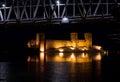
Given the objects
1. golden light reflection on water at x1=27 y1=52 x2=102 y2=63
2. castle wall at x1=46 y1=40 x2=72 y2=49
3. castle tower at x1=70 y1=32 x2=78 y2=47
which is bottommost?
golden light reflection on water at x1=27 y1=52 x2=102 y2=63

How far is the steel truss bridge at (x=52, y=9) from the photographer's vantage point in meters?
102

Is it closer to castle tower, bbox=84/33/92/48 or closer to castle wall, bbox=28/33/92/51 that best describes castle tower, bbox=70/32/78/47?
castle wall, bbox=28/33/92/51

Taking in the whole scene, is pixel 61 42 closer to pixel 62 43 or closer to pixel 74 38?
Answer: pixel 62 43

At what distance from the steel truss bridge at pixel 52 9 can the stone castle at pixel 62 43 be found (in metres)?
6.23

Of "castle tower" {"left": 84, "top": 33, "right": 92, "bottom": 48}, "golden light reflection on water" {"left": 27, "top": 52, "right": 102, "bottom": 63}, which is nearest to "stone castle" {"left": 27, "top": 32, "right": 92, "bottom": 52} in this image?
"castle tower" {"left": 84, "top": 33, "right": 92, "bottom": 48}

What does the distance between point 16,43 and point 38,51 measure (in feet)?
24.4

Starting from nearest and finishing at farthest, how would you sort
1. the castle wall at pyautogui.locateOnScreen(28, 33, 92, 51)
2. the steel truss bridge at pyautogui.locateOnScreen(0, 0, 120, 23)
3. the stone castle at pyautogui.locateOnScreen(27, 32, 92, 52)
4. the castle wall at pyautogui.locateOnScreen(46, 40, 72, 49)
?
the steel truss bridge at pyautogui.locateOnScreen(0, 0, 120, 23) → the stone castle at pyautogui.locateOnScreen(27, 32, 92, 52) → the castle wall at pyautogui.locateOnScreen(28, 33, 92, 51) → the castle wall at pyautogui.locateOnScreen(46, 40, 72, 49)

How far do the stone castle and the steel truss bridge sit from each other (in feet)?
20.4

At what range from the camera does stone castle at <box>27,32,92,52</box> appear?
115812mm

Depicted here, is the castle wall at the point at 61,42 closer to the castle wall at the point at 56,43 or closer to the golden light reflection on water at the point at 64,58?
the castle wall at the point at 56,43

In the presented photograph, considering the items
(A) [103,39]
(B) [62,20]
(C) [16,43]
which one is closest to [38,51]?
(C) [16,43]

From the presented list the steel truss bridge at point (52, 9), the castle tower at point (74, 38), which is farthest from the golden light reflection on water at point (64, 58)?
the castle tower at point (74, 38)

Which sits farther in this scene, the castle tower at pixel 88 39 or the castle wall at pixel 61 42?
the castle tower at pixel 88 39

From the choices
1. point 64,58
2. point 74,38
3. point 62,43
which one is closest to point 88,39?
point 74,38
